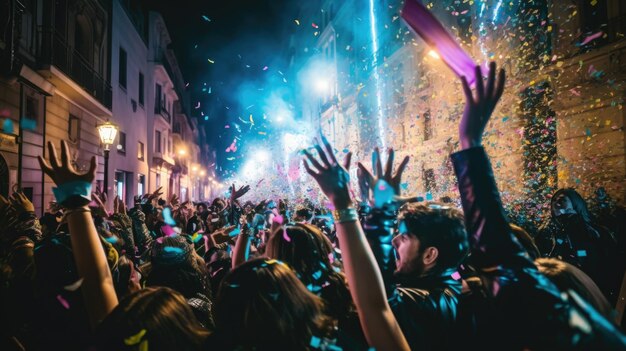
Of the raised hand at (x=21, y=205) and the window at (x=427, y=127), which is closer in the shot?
the raised hand at (x=21, y=205)

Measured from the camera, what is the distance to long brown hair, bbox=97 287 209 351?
147 centimetres

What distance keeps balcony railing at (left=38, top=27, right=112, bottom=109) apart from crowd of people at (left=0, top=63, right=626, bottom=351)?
10.0 m

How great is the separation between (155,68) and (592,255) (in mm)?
27286

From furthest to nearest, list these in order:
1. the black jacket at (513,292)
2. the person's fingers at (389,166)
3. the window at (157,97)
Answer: the window at (157,97) < the person's fingers at (389,166) < the black jacket at (513,292)

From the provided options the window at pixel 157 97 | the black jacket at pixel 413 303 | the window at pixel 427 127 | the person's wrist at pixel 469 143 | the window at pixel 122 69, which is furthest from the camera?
the window at pixel 157 97

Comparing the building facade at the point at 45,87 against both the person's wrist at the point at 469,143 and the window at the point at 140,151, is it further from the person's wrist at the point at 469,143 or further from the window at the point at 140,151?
the person's wrist at the point at 469,143

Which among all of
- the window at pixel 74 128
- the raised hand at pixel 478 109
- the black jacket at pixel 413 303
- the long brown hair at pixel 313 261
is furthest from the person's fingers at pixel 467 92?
the window at pixel 74 128

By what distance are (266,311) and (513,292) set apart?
2.88 ft

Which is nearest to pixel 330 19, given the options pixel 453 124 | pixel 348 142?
pixel 348 142

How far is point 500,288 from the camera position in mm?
1187

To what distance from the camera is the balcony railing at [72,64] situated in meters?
10.6

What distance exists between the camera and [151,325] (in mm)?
1514

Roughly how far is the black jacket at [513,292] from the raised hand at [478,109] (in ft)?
0.19

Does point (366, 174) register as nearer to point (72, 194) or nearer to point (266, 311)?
point (266, 311)
